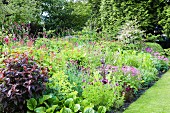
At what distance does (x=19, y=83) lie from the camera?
12.1 ft

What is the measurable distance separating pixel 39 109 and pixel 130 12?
10.6 metres

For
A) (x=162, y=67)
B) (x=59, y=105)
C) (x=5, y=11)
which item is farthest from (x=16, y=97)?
(x=5, y=11)

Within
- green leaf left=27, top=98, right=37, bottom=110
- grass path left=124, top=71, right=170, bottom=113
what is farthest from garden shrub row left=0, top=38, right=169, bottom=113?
grass path left=124, top=71, right=170, bottom=113

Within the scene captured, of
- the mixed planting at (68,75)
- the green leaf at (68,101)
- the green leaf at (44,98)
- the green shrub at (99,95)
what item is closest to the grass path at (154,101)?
the mixed planting at (68,75)

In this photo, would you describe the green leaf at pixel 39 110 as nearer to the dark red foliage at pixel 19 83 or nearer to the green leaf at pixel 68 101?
the dark red foliage at pixel 19 83

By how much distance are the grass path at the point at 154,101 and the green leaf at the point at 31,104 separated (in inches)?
68.7

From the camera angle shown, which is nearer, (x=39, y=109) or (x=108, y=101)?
(x=39, y=109)

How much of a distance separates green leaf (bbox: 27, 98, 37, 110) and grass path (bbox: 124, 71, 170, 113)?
1746mm

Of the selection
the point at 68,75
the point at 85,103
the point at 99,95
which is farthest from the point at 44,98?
the point at 68,75

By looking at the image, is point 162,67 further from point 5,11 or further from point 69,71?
point 5,11

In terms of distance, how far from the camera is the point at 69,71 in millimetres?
5211

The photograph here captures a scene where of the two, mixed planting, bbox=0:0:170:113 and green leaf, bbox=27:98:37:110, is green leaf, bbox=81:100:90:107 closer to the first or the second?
mixed planting, bbox=0:0:170:113

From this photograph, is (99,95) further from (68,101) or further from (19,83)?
(19,83)

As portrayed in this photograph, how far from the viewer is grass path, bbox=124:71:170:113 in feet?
15.8
